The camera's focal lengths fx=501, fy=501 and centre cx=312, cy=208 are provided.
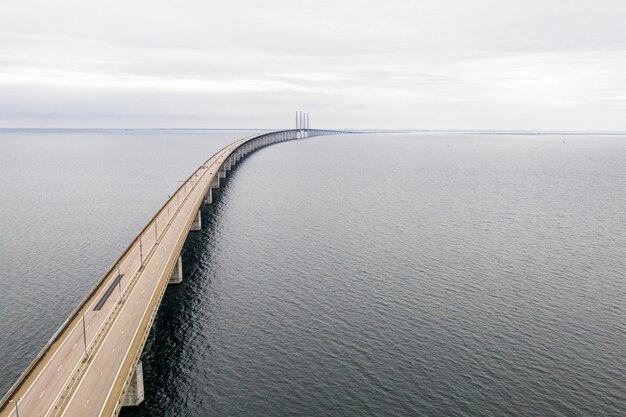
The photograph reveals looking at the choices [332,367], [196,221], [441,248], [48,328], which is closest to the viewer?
[332,367]

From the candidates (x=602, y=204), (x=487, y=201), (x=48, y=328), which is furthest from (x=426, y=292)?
(x=602, y=204)

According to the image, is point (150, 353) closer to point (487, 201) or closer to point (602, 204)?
point (487, 201)

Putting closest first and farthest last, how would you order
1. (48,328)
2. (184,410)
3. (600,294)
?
(184,410)
(48,328)
(600,294)

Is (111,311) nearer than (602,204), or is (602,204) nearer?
(111,311)

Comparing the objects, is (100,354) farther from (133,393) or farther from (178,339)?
(178,339)

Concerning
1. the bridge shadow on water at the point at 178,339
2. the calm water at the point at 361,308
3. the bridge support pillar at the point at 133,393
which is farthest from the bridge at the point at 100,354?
the calm water at the point at 361,308

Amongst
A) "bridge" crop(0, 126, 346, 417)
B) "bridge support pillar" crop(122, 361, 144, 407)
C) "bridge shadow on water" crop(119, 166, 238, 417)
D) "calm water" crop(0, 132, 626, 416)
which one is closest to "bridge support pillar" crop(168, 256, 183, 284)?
"bridge shadow on water" crop(119, 166, 238, 417)

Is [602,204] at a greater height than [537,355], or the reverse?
[602,204]

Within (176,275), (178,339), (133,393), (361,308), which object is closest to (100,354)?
(133,393)
